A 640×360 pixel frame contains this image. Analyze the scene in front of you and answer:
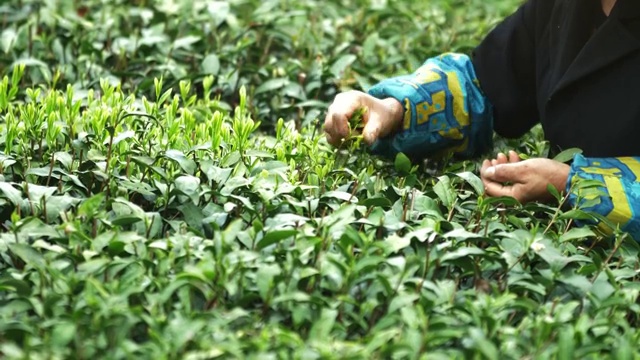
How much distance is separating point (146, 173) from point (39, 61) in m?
0.95

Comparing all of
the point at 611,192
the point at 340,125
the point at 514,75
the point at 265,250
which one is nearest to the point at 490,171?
the point at 611,192

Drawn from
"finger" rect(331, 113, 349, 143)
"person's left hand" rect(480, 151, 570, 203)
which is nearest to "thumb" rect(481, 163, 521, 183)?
"person's left hand" rect(480, 151, 570, 203)

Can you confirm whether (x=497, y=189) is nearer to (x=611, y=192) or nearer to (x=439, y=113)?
(x=611, y=192)

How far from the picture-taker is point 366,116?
2.57 metres

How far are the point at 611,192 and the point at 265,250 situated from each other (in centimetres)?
76

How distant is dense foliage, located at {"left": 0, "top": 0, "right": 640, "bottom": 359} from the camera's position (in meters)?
1.67

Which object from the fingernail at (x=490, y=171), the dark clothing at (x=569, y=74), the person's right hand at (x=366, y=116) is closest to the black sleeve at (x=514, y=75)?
the dark clothing at (x=569, y=74)

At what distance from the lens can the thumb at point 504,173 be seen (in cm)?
229

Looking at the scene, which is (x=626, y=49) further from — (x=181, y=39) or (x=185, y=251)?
(x=181, y=39)

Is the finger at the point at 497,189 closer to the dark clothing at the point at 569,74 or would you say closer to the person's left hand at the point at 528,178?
the person's left hand at the point at 528,178

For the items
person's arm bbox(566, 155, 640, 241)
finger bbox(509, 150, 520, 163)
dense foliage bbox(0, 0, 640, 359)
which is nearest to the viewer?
dense foliage bbox(0, 0, 640, 359)

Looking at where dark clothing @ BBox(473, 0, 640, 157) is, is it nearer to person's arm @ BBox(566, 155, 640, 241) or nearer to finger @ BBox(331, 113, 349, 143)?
person's arm @ BBox(566, 155, 640, 241)

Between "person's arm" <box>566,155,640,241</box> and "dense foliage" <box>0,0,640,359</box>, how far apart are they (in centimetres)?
4

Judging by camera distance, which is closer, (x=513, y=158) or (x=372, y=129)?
(x=513, y=158)
